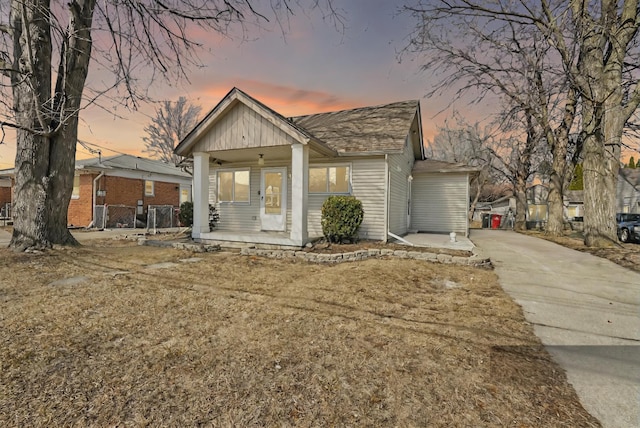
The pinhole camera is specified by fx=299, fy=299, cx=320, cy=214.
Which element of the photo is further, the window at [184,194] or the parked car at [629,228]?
the window at [184,194]

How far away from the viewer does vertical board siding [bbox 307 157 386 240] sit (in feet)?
30.5

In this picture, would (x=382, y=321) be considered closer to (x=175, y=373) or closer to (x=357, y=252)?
(x=175, y=373)

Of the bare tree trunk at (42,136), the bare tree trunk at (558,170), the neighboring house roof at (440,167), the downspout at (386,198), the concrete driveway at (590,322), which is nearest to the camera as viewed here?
the concrete driveway at (590,322)

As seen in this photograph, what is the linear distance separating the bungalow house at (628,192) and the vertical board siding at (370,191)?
106 ft

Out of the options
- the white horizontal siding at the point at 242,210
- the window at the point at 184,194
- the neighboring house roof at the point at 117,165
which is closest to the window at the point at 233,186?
the white horizontal siding at the point at 242,210

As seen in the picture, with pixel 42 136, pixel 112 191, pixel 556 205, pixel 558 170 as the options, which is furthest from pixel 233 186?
pixel 556 205

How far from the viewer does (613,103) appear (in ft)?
31.3

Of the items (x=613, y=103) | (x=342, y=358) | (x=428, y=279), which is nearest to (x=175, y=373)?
(x=342, y=358)

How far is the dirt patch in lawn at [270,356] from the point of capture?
1.89 meters

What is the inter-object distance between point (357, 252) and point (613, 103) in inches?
388

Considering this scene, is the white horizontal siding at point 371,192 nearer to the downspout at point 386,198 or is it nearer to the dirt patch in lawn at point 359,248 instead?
the downspout at point 386,198

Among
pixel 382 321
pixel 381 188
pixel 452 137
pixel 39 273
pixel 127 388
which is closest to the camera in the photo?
pixel 127 388

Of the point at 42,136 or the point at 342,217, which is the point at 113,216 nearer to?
the point at 42,136

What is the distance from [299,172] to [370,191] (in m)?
2.60
